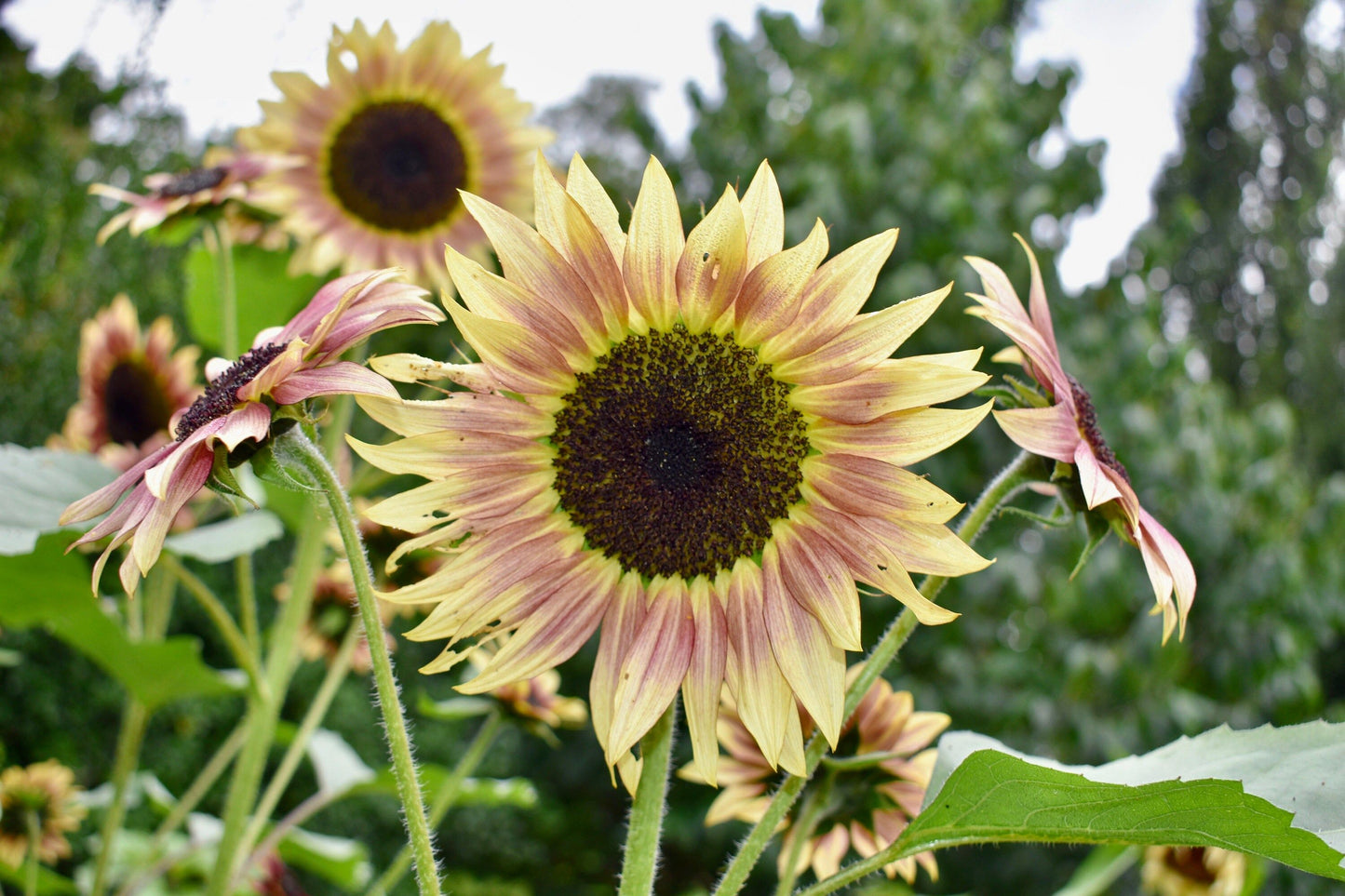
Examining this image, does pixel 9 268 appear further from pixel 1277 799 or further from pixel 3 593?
pixel 1277 799

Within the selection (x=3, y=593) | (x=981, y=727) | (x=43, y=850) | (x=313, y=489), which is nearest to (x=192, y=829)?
(x=43, y=850)

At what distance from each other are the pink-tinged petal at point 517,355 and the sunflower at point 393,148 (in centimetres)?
66

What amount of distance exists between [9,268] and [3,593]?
8.94 ft

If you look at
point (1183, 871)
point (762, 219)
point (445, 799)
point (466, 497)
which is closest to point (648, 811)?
point (466, 497)

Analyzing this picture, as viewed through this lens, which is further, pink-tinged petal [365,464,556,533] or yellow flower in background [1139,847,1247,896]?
yellow flower in background [1139,847,1247,896]

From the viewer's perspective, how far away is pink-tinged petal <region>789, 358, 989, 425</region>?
16.4 inches

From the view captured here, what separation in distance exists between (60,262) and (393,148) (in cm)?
267

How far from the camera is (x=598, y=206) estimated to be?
44 cm

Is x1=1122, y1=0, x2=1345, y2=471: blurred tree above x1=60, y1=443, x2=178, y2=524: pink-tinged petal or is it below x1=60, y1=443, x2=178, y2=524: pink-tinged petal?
above

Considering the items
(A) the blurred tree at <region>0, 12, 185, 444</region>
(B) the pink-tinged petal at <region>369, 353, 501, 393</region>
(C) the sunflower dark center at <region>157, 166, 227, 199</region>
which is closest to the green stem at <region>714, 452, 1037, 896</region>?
(B) the pink-tinged petal at <region>369, 353, 501, 393</region>

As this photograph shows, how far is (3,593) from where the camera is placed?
2.52 ft

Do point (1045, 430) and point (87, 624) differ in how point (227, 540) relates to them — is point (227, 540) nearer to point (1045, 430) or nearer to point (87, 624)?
point (87, 624)

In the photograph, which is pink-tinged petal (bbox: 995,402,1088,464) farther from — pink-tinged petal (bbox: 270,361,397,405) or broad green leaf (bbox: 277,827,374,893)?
broad green leaf (bbox: 277,827,374,893)

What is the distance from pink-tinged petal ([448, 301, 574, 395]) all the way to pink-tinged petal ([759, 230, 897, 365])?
11 cm
